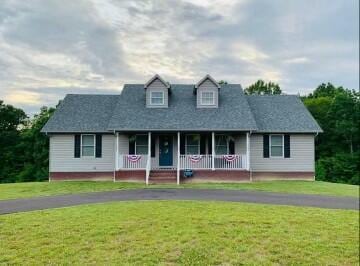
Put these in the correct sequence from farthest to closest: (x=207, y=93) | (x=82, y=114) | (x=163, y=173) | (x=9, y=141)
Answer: (x=9, y=141) < (x=82, y=114) < (x=207, y=93) < (x=163, y=173)

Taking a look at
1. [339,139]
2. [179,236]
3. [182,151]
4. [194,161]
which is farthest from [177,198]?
[339,139]

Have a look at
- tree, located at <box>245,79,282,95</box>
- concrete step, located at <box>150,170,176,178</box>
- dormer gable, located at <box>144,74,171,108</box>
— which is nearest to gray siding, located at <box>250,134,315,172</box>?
concrete step, located at <box>150,170,176,178</box>

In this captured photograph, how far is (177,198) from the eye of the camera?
12.4 m

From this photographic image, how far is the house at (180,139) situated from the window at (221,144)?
0.21ft

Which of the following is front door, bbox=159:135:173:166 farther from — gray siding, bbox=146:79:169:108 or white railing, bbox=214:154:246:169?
white railing, bbox=214:154:246:169

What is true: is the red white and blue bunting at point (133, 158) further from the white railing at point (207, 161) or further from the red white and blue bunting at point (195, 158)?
the red white and blue bunting at point (195, 158)

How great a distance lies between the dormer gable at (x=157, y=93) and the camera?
71.3ft

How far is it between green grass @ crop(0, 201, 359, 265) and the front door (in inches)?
442

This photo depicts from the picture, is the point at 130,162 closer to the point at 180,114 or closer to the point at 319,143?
the point at 180,114

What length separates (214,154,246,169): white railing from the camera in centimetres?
1975

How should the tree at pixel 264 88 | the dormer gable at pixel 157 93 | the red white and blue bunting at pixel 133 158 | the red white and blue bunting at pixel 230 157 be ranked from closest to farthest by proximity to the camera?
the red white and blue bunting at pixel 133 158 < the red white and blue bunting at pixel 230 157 < the dormer gable at pixel 157 93 < the tree at pixel 264 88

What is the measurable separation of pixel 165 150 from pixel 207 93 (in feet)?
15.1

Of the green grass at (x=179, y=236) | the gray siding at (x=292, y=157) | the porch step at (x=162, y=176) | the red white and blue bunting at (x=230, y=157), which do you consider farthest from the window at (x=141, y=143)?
the green grass at (x=179, y=236)

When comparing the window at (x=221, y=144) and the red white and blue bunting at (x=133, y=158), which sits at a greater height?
the window at (x=221, y=144)
